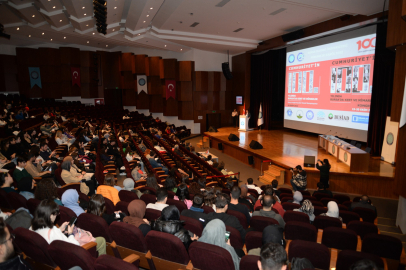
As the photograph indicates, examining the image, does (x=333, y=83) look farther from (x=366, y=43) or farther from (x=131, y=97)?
(x=131, y=97)

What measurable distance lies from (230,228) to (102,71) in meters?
20.5

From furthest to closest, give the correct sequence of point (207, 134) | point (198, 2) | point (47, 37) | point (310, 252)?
point (47, 37) → point (207, 134) → point (198, 2) → point (310, 252)

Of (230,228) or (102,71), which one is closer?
(230,228)

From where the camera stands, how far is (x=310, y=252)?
235cm

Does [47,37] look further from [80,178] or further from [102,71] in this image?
[80,178]

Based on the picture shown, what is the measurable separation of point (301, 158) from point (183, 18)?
6593 mm

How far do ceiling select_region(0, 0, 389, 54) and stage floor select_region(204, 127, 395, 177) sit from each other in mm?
4476

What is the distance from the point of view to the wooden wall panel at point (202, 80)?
1653 centimetres

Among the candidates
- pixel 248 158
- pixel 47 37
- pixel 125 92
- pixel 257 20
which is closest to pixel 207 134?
pixel 248 158

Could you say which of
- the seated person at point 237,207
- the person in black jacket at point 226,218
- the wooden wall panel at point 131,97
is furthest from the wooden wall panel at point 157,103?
the person in black jacket at point 226,218

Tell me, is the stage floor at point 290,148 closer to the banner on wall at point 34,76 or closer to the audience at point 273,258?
the audience at point 273,258

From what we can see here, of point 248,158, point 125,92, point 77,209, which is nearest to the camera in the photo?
point 77,209

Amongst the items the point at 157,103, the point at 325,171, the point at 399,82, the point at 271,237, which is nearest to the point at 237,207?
the point at 271,237

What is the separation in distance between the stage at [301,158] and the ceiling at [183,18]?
450cm
